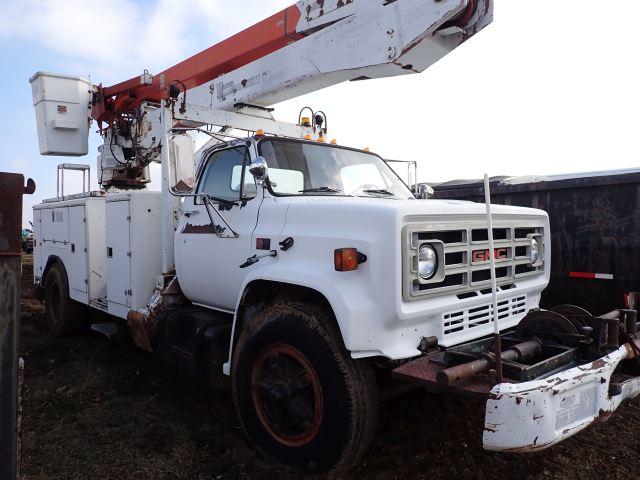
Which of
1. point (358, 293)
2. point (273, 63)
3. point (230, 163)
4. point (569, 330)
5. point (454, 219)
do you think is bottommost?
point (569, 330)

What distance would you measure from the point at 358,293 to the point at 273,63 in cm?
306

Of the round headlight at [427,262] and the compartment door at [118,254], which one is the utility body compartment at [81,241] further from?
the round headlight at [427,262]

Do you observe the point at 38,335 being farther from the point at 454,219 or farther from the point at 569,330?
the point at 569,330

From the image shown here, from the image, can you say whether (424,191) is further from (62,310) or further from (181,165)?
(62,310)

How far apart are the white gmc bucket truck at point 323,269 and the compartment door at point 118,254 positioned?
1.1 inches

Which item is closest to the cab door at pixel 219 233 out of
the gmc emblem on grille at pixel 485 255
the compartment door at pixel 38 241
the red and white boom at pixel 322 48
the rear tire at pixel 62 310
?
the red and white boom at pixel 322 48

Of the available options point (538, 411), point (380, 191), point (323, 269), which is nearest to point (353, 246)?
point (323, 269)

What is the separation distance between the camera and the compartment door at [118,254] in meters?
5.03

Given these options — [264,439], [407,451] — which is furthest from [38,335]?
[407,451]

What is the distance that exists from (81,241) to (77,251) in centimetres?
20

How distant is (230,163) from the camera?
4.14 meters

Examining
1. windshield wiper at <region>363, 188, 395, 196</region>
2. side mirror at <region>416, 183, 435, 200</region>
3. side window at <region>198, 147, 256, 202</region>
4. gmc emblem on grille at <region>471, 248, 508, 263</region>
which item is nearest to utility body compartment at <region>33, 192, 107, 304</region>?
side window at <region>198, 147, 256, 202</region>

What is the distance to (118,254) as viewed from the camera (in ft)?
17.1

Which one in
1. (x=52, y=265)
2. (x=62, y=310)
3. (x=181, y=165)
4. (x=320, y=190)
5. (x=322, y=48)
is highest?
(x=322, y=48)
